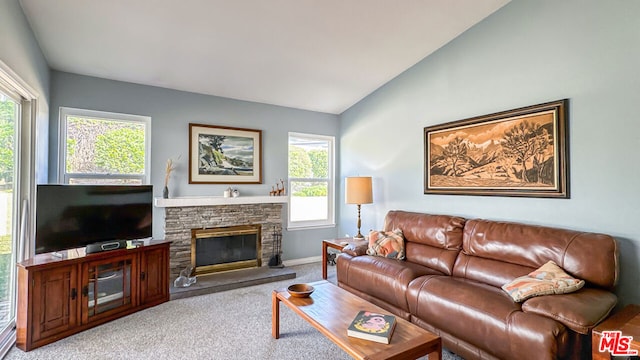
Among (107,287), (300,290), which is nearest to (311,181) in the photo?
(300,290)

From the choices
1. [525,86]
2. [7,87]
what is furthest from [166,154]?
[525,86]

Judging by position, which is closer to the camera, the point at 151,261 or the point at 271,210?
the point at 151,261

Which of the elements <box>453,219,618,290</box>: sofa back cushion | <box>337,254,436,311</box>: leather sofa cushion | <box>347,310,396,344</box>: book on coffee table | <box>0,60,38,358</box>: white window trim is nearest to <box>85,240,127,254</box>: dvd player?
<box>0,60,38,358</box>: white window trim

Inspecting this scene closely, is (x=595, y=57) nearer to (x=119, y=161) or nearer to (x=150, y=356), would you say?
(x=150, y=356)

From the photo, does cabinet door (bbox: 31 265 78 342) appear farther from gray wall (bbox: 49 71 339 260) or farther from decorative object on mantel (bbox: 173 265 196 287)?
gray wall (bbox: 49 71 339 260)

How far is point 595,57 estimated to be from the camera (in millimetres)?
2434

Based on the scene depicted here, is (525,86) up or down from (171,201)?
up

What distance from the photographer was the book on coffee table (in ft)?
5.65

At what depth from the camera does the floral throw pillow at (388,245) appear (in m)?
3.38

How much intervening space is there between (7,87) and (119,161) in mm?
1416

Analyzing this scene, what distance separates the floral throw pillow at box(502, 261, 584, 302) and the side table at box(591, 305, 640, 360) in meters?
0.28

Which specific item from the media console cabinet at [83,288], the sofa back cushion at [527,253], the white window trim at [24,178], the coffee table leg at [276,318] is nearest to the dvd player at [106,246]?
the media console cabinet at [83,288]

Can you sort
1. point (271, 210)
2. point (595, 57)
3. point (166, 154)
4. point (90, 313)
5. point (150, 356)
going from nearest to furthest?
point (150, 356), point (595, 57), point (90, 313), point (166, 154), point (271, 210)

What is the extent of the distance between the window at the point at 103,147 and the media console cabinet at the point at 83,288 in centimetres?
97
